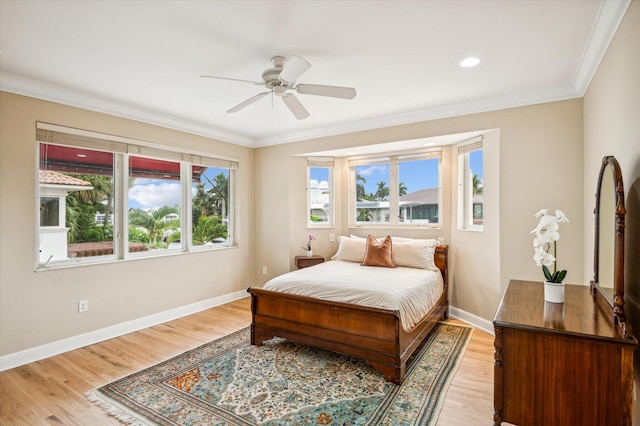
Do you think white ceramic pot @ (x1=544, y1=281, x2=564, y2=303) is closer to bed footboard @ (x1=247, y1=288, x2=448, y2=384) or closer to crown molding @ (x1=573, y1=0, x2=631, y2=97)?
bed footboard @ (x1=247, y1=288, x2=448, y2=384)

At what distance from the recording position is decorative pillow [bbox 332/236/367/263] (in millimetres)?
4364

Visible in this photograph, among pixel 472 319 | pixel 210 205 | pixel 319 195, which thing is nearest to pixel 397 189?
pixel 319 195

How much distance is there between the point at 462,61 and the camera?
258 centimetres

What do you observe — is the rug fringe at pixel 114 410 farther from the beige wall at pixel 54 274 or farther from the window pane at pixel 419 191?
the window pane at pixel 419 191

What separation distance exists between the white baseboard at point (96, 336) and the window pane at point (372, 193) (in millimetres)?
2624

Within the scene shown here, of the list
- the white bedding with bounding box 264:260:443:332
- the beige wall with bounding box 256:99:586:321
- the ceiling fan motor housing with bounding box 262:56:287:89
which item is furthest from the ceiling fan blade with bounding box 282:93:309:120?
the beige wall with bounding box 256:99:586:321

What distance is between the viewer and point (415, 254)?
3967mm

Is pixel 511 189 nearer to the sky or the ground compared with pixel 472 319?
nearer to the sky

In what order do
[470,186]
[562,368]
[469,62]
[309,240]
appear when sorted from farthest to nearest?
1. [309,240]
2. [470,186]
3. [469,62]
4. [562,368]

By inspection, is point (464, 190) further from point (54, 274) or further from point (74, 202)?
point (54, 274)

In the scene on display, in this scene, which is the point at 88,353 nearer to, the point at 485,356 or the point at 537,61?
the point at 485,356

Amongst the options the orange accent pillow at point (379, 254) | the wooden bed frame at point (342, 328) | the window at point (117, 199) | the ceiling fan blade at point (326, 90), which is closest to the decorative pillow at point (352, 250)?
the orange accent pillow at point (379, 254)

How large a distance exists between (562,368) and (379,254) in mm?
2611

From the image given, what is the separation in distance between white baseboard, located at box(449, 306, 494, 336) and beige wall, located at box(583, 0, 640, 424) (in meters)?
2.04
